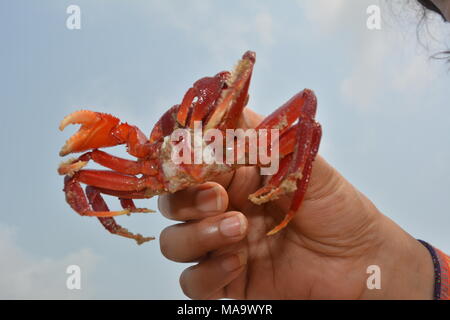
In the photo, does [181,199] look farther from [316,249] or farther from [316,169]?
[316,249]

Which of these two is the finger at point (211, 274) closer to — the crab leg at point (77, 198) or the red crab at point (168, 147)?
the red crab at point (168, 147)

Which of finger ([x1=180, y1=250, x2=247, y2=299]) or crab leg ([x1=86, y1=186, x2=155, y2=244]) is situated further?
finger ([x1=180, y1=250, x2=247, y2=299])

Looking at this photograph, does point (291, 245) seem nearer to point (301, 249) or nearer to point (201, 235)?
point (301, 249)

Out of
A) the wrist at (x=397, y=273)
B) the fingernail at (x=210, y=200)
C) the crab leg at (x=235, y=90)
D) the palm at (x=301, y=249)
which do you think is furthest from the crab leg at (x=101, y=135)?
the wrist at (x=397, y=273)

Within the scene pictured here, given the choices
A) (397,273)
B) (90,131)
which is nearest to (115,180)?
(90,131)

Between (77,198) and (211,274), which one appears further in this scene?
(211,274)

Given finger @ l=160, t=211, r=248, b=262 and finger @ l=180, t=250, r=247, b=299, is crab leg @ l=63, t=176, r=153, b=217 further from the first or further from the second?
finger @ l=180, t=250, r=247, b=299

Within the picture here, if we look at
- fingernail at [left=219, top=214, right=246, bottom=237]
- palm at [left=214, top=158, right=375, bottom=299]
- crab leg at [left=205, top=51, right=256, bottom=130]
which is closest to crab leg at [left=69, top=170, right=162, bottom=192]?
crab leg at [left=205, top=51, right=256, bottom=130]
